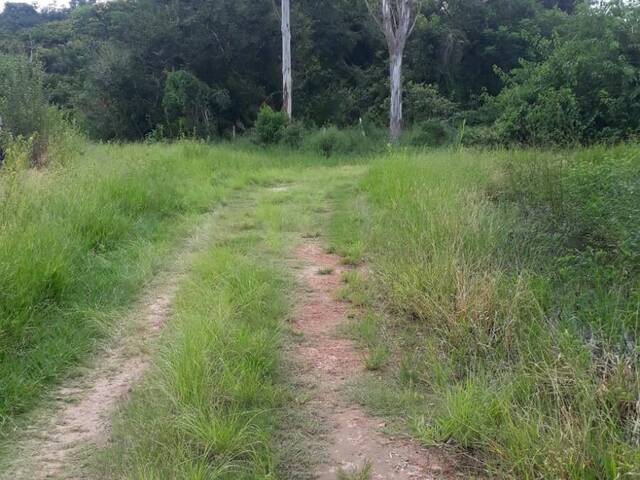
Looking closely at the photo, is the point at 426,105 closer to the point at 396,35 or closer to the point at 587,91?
the point at 396,35

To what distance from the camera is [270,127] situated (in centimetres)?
1739

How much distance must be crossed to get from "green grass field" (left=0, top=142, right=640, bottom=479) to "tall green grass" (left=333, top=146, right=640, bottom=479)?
13 mm

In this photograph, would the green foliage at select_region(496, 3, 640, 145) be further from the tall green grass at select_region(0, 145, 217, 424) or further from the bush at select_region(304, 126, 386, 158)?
the tall green grass at select_region(0, 145, 217, 424)

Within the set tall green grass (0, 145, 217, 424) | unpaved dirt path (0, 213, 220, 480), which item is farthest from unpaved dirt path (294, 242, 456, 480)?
tall green grass (0, 145, 217, 424)

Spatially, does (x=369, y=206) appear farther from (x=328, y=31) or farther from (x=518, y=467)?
(x=328, y=31)

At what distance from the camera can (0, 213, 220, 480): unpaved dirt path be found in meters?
2.76

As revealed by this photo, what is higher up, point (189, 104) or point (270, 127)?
point (189, 104)

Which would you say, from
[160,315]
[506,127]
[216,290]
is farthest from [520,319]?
[506,127]

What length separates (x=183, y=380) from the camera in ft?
10.1

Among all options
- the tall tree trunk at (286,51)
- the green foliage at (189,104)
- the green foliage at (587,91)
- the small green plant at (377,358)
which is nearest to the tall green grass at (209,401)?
the small green plant at (377,358)

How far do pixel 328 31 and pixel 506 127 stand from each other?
12.6 meters

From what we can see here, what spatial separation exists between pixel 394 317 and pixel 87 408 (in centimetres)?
209

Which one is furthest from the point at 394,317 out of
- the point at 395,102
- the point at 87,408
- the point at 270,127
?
the point at 395,102

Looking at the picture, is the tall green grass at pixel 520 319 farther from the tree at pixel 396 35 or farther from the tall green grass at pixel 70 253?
the tree at pixel 396 35
